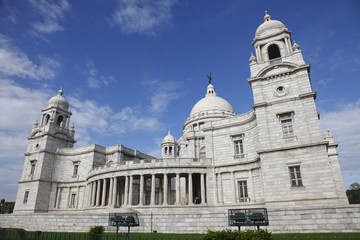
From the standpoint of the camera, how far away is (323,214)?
52.5 feet

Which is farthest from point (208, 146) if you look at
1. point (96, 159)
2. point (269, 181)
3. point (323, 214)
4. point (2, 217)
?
point (2, 217)

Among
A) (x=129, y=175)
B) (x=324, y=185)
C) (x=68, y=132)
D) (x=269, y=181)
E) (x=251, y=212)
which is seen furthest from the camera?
(x=68, y=132)

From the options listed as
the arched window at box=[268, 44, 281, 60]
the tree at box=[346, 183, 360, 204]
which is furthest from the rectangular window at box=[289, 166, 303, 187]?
the tree at box=[346, 183, 360, 204]

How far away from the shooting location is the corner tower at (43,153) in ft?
149

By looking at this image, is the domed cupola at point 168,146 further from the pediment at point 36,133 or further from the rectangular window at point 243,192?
the pediment at point 36,133

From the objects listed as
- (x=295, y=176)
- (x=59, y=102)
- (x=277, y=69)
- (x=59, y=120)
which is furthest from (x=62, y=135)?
(x=295, y=176)

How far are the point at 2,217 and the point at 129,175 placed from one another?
52.1ft

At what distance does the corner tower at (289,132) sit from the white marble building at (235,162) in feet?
0.29

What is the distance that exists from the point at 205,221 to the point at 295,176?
37.4 ft

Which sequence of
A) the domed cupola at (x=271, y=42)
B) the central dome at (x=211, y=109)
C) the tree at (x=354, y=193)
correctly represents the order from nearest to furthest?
the domed cupola at (x=271, y=42) → the central dome at (x=211, y=109) → the tree at (x=354, y=193)

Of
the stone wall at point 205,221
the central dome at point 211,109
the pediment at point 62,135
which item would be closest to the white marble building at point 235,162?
the pediment at point 62,135

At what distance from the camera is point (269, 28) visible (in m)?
32.3

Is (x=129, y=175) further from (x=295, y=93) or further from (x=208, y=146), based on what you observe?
(x=295, y=93)

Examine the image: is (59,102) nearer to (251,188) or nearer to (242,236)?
(251,188)
